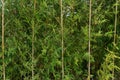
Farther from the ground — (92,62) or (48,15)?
(48,15)

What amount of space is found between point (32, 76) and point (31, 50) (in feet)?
0.69

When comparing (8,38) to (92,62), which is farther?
(92,62)

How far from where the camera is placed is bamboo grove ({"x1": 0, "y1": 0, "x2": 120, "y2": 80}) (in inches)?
88.4

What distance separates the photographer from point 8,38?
7.39ft

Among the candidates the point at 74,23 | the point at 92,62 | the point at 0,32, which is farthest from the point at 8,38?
the point at 92,62

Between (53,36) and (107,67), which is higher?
(53,36)

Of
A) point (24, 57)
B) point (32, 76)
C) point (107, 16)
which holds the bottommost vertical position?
point (32, 76)

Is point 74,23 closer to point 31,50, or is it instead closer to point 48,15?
point 48,15

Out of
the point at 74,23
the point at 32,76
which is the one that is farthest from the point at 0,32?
the point at 74,23

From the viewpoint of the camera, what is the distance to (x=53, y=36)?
226 centimetres

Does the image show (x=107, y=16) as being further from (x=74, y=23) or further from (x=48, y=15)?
(x=48, y=15)

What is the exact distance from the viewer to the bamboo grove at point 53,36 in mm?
2244

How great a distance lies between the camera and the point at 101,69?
241cm

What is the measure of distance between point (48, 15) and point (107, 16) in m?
0.51
